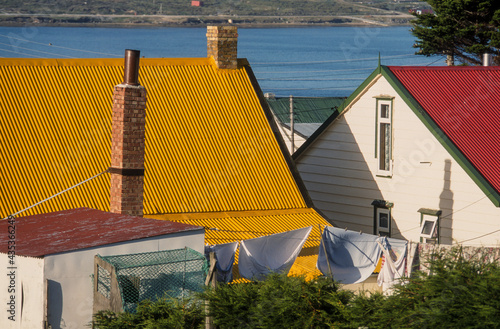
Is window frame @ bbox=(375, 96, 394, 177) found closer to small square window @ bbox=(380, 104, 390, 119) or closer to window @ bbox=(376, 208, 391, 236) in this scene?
small square window @ bbox=(380, 104, 390, 119)

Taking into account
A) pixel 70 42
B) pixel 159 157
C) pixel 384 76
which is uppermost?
pixel 70 42

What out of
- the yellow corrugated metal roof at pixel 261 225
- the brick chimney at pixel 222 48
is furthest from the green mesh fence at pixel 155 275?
the brick chimney at pixel 222 48

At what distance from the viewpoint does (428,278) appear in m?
13.3

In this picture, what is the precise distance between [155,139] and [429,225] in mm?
7354

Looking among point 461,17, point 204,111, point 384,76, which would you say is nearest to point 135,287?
point 204,111

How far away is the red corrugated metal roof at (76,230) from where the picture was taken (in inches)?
638

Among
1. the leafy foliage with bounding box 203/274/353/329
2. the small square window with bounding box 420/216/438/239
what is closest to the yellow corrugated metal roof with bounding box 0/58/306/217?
the small square window with bounding box 420/216/438/239

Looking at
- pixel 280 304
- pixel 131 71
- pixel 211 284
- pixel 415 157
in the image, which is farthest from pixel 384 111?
pixel 280 304

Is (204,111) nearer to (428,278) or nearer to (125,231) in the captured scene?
(125,231)

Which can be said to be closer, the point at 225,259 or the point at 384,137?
the point at 225,259

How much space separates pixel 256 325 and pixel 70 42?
601 ft

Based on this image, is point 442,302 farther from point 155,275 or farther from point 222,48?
point 222,48

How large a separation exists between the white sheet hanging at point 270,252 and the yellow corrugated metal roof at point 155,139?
9.77 ft

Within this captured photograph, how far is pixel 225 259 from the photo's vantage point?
63.0 ft
